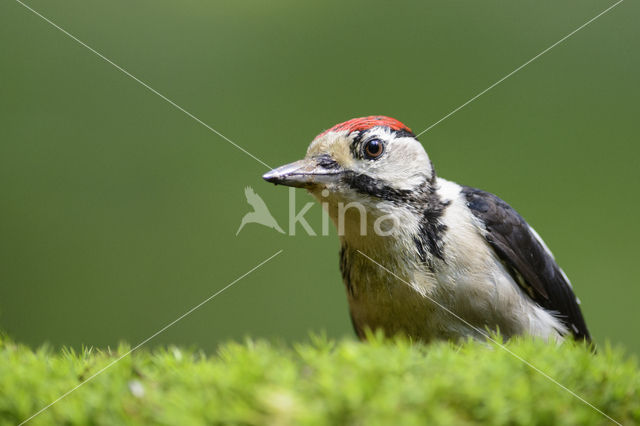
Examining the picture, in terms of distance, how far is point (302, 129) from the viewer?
153 inches

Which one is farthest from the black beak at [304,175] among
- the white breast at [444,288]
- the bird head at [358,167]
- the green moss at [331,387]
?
the green moss at [331,387]

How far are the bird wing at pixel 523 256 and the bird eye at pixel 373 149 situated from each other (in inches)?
15.8

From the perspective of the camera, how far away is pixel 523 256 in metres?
2.12

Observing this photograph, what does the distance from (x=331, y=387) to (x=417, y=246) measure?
1.13 m

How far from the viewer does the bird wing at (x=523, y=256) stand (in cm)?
209

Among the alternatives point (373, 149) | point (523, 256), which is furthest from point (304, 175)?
point (523, 256)

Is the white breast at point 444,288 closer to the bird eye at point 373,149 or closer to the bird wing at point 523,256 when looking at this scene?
the bird wing at point 523,256

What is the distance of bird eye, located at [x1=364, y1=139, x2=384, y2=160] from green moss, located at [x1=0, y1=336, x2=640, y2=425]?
974 mm

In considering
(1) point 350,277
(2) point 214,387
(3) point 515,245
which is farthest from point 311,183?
(2) point 214,387

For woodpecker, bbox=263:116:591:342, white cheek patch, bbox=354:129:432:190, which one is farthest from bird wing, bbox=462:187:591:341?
white cheek patch, bbox=354:129:432:190

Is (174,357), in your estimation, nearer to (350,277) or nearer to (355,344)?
(355,344)

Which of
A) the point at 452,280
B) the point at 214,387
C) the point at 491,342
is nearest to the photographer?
the point at 214,387

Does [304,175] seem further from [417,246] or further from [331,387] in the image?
[331,387]

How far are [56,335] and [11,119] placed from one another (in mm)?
1501
